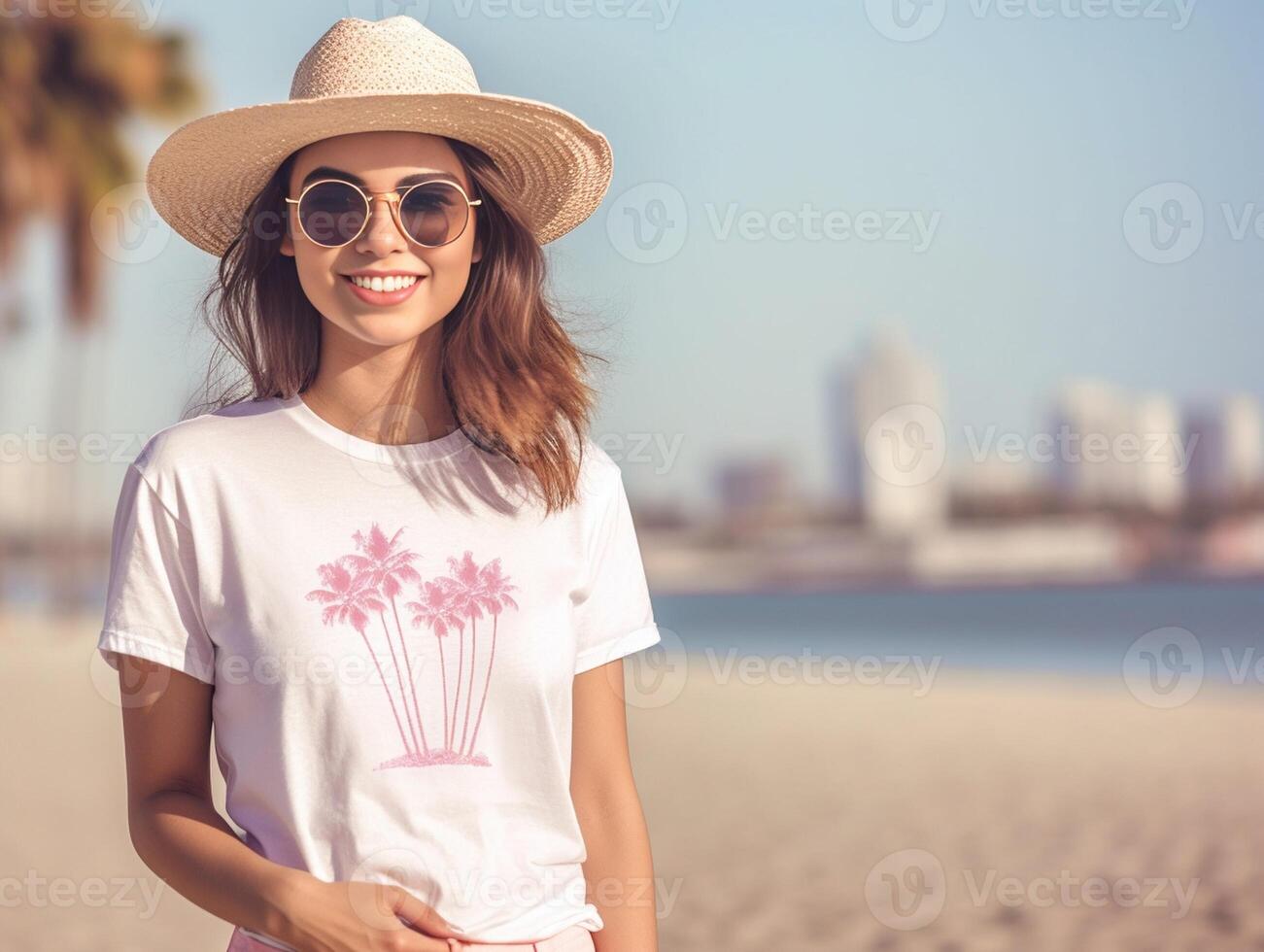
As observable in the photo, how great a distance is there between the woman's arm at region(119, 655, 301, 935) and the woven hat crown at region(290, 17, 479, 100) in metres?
0.77

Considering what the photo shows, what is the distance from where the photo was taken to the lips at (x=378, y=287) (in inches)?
76.6

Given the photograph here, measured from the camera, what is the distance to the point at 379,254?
6.32ft

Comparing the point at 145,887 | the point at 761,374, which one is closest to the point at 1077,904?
the point at 145,887

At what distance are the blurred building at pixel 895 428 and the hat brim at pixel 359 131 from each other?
49738 mm

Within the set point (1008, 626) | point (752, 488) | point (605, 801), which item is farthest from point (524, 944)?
point (752, 488)

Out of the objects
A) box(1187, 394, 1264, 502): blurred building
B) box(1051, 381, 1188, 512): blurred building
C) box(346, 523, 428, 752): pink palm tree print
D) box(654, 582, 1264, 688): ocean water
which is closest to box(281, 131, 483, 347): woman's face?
box(346, 523, 428, 752): pink palm tree print

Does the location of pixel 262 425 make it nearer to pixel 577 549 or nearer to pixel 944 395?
pixel 577 549

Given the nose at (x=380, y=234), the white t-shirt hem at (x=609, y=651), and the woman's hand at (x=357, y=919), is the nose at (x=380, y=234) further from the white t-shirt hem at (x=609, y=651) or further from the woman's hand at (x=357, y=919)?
the woman's hand at (x=357, y=919)

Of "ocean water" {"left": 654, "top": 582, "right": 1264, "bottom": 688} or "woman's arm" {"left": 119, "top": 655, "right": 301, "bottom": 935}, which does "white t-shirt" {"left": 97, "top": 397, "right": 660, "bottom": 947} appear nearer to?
"woman's arm" {"left": 119, "top": 655, "right": 301, "bottom": 935}

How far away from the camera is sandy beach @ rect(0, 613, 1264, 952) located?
6.94m

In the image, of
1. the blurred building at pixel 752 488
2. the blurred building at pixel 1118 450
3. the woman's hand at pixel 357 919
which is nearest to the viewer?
the woman's hand at pixel 357 919

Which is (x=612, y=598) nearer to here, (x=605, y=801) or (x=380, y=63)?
(x=605, y=801)

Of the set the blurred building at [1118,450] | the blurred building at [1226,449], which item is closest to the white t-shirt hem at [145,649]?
the blurred building at [1118,450]

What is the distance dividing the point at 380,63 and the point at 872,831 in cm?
816
